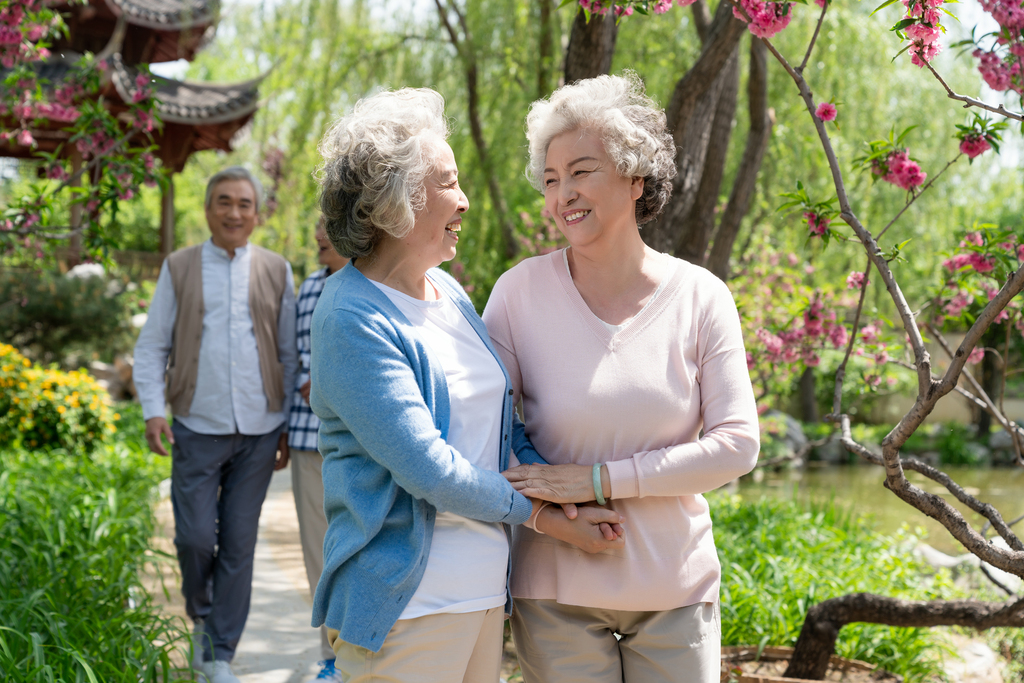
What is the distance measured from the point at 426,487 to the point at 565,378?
426 mm

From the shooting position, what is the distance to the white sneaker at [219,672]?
9.87ft

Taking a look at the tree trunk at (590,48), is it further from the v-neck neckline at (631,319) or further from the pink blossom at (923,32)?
the v-neck neckline at (631,319)

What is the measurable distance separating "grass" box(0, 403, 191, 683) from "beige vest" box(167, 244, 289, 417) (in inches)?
30.6

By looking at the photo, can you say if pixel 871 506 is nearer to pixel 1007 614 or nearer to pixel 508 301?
pixel 1007 614

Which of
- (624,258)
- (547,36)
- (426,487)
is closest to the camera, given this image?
(426,487)

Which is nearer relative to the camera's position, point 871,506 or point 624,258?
point 624,258

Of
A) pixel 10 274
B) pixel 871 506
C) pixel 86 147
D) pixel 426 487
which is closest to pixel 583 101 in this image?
pixel 426 487

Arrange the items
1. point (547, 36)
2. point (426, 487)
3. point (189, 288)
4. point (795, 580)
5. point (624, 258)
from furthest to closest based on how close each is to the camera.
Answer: point (547, 36)
point (795, 580)
point (189, 288)
point (624, 258)
point (426, 487)

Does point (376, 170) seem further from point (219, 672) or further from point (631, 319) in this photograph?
point (219, 672)

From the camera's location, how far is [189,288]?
3.24 metres

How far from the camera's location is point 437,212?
1.68 m

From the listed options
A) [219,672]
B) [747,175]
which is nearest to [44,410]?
[219,672]

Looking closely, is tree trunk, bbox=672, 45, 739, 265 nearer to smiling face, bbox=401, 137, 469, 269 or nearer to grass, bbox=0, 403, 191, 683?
smiling face, bbox=401, 137, 469, 269

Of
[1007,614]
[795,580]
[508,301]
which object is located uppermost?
[508,301]
